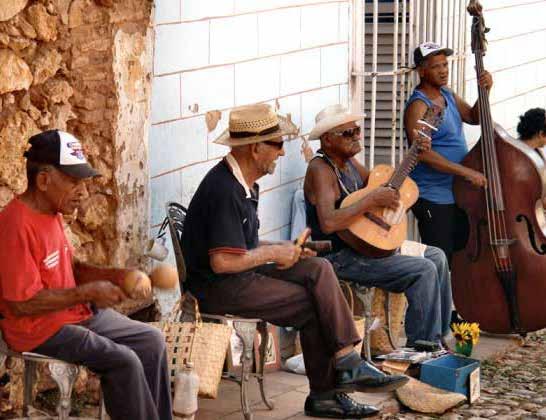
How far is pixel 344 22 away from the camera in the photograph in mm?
7363

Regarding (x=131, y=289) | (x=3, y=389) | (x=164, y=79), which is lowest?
(x=3, y=389)

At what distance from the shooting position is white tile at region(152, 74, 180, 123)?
5.67 metres

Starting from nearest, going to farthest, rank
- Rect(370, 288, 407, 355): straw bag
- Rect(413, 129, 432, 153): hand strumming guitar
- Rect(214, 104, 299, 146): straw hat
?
Rect(214, 104, 299, 146): straw hat < Rect(413, 129, 432, 153): hand strumming guitar < Rect(370, 288, 407, 355): straw bag

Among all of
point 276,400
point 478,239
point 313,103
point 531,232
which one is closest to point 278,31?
point 313,103

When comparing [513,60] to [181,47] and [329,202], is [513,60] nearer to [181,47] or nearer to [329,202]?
[329,202]

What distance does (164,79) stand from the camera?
5.72 metres

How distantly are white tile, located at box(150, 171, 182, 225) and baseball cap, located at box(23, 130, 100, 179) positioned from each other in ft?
4.37

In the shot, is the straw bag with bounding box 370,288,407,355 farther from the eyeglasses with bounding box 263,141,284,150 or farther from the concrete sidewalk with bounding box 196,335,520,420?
the eyeglasses with bounding box 263,141,284,150

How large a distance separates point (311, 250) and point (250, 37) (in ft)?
4.86

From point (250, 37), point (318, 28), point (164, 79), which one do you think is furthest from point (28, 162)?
point (318, 28)

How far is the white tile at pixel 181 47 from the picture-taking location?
5676 millimetres

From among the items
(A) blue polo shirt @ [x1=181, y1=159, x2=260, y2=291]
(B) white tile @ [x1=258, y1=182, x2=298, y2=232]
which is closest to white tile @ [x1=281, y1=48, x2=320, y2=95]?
(B) white tile @ [x1=258, y1=182, x2=298, y2=232]

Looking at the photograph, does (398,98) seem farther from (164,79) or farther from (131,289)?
(131,289)

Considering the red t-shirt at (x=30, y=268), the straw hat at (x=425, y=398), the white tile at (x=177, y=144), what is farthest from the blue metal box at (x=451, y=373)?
the red t-shirt at (x=30, y=268)
